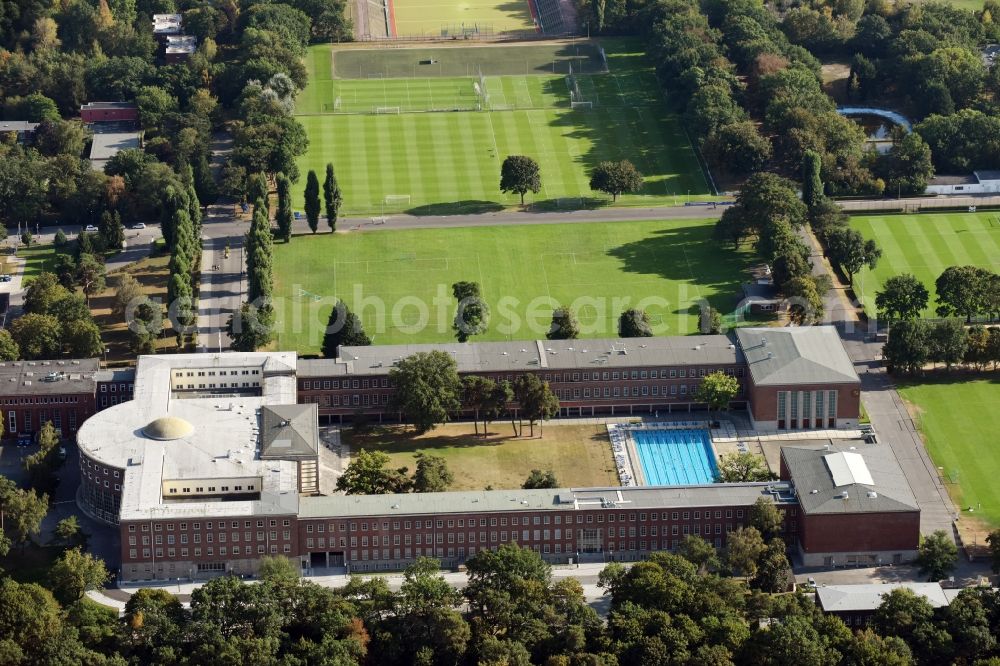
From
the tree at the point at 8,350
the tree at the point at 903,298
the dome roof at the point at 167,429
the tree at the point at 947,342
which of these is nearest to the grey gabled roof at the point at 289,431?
the dome roof at the point at 167,429

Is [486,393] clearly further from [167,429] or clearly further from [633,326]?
[167,429]

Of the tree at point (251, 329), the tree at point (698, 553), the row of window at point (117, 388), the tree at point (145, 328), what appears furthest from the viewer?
the tree at point (145, 328)

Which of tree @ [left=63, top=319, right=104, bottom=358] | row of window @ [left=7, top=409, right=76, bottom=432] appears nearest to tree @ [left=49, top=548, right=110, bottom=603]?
row of window @ [left=7, top=409, right=76, bottom=432]

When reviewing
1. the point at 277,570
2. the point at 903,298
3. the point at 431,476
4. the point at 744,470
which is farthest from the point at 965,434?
the point at 277,570

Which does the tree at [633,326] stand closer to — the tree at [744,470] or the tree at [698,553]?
the tree at [744,470]

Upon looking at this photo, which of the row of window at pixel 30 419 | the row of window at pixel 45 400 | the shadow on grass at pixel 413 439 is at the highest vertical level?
the row of window at pixel 45 400

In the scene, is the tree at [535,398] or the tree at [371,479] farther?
the tree at [535,398]

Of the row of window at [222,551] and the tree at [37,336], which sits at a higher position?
the tree at [37,336]
